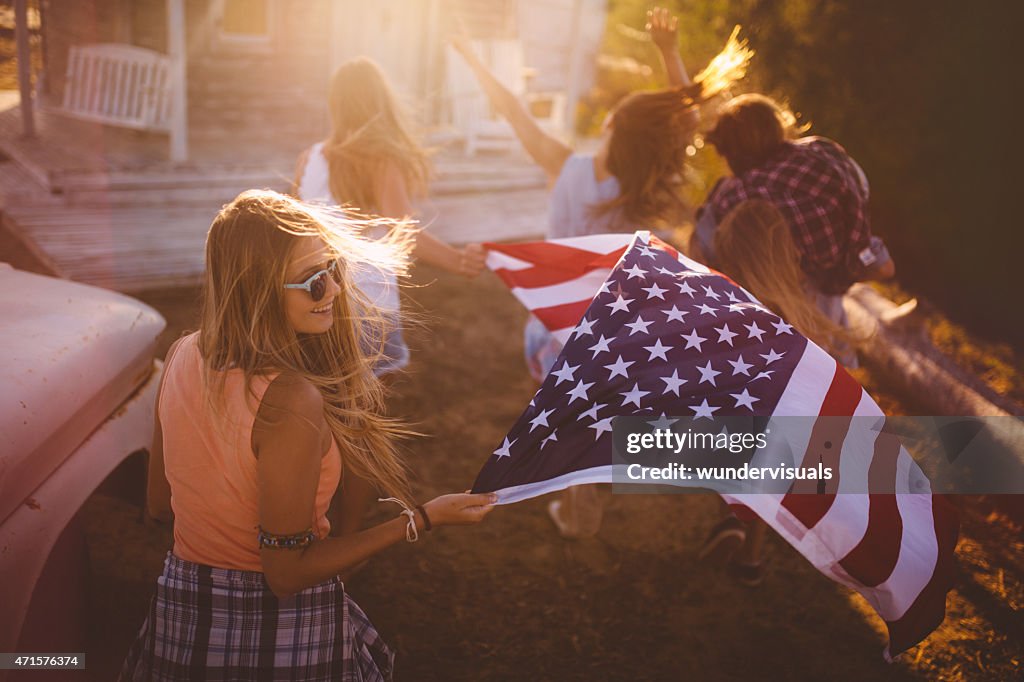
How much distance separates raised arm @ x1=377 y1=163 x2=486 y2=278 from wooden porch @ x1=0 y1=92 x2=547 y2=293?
2.22 m

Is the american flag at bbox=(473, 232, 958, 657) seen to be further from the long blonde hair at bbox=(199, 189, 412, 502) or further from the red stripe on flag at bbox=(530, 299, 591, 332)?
the long blonde hair at bbox=(199, 189, 412, 502)

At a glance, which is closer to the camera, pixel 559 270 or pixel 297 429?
pixel 297 429

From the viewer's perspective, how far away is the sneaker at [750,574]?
3826 millimetres

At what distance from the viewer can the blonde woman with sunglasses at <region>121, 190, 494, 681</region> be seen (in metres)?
1.83

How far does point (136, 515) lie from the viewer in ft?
12.7

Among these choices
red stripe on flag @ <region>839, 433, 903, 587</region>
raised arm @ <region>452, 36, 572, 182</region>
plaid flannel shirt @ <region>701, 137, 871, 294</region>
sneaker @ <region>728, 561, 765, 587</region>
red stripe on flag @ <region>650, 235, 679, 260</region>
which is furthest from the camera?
raised arm @ <region>452, 36, 572, 182</region>

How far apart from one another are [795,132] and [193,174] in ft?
21.4

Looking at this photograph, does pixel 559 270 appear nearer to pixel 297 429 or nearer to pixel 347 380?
pixel 347 380

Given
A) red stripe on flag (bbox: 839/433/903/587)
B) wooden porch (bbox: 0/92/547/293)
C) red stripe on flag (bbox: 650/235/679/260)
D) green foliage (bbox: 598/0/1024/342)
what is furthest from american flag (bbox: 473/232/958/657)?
green foliage (bbox: 598/0/1024/342)

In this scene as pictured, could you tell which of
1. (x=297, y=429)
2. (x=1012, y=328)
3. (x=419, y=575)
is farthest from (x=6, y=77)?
(x=1012, y=328)

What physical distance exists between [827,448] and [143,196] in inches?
295

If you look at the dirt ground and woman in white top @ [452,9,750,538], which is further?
woman in white top @ [452,9,750,538]

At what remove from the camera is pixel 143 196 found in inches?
306

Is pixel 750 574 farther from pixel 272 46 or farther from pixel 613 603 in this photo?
pixel 272 46
